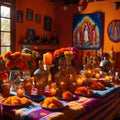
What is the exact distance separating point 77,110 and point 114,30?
13.0 ft

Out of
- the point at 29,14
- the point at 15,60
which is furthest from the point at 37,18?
the point at 15,60

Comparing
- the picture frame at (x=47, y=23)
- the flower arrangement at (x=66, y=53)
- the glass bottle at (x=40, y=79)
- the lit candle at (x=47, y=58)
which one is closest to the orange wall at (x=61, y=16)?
the picture frame at (x=47, y=23)

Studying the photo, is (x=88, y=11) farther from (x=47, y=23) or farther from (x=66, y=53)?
(x=66, y=53)

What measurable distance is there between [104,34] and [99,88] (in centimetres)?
345

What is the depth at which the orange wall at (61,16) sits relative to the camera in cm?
503

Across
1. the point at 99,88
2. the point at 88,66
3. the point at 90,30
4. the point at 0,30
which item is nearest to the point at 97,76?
the point at 88,66

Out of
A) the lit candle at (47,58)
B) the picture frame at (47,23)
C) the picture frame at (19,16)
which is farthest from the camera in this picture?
the picture frame at (47,23)

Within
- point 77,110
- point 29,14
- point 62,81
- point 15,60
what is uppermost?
point 29,14

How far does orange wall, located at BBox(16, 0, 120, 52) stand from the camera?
5.03m

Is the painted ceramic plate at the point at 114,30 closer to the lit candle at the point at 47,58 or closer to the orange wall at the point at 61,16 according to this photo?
the orange wall at the point at 61,16

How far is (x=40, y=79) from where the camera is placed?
5.85 feet

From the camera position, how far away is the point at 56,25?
19.9 feet

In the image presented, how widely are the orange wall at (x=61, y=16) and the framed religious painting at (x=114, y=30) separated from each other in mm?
79

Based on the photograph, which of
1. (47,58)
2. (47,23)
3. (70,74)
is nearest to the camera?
(47,58)
